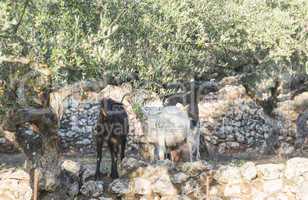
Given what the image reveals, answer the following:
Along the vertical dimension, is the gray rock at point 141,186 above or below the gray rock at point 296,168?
below

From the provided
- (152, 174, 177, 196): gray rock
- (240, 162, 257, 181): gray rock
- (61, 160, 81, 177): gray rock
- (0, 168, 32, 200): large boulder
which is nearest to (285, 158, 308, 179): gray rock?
(240, 162, 257, 181): gray rock

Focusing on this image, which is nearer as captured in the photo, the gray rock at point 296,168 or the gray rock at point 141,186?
the gray rock at point 141,186

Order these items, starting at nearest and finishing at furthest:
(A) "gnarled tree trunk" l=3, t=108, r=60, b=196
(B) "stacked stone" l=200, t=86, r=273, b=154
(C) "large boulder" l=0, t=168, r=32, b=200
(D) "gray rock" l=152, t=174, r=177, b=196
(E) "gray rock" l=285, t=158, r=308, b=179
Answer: (A) "gnarled tree trunk" l=3, t=108, r=60, b=196 < (C) "large boulder" l=0, t=168, r=32, b=200 < (D) "gray rock" l=152, t=174, r=177, b=196 < (E) "gray rock" l=285, t=158, r=308, b=179 < (B) "stacked stone" l=200, t=86, r=273, b=154

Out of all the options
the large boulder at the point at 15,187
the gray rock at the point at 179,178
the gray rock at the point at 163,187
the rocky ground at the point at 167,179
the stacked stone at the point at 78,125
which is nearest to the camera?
the large boulder at the point at 15,187

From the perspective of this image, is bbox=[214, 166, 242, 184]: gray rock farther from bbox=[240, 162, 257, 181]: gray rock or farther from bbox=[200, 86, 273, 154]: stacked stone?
bbox=[200, 86, 273, 154]: stacked stone

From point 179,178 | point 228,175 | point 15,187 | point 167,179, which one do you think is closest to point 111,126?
point 167,179

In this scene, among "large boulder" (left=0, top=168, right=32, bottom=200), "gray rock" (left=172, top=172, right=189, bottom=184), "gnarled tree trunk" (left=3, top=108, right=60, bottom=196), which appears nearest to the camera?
"gnarled tree trunk" (left=3, top=108, right=60, bottom=196)

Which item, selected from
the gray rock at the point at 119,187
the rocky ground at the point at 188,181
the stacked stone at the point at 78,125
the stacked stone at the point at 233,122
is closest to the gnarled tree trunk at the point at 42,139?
the rocky ground at the point at 188,181

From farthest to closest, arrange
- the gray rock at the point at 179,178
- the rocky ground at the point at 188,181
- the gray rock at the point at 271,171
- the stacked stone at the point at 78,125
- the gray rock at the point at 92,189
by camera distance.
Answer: the stacked stone at the point at 78,125
the gray rock at the point at 271,171
the gray rock at the point at 179,178
the rocky ground at the point at 188,181
the gray rock at the point at 92,189

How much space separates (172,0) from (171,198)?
553 cm

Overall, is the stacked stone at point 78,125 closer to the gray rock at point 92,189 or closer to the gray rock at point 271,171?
the gray rock at point 92,189

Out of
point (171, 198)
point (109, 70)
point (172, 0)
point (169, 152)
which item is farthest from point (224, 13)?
point (109, 70)

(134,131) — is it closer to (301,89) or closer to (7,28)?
(301,89)

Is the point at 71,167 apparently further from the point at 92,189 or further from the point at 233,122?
the point at 233,122
